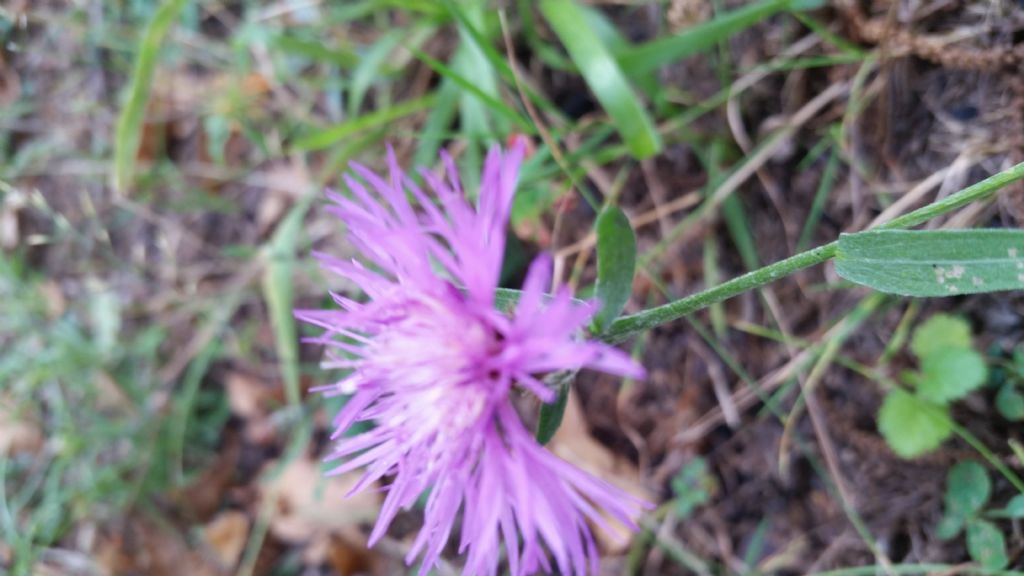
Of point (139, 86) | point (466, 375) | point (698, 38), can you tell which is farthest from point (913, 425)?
point (139, 86)

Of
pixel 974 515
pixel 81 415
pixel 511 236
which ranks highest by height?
pixel 511 236

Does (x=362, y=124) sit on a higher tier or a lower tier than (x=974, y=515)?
higher

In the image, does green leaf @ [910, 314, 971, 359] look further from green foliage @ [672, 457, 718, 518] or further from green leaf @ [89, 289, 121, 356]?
green leaf @ [89, 289, 121, 356]

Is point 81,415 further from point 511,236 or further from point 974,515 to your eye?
point 974,515

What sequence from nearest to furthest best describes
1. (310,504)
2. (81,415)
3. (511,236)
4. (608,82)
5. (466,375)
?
(466,375) < (608,82) < (511,236) < (310,504) < (81,415)

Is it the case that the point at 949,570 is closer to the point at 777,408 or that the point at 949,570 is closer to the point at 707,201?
the point at 777,408

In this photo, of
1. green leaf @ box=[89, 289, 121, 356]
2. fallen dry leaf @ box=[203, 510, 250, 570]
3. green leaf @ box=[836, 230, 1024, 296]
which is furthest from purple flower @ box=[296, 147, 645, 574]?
green leaf @ box=[89, 289, 121, 356]

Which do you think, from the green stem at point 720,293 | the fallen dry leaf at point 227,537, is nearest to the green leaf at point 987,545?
the green stem at point 720,293
